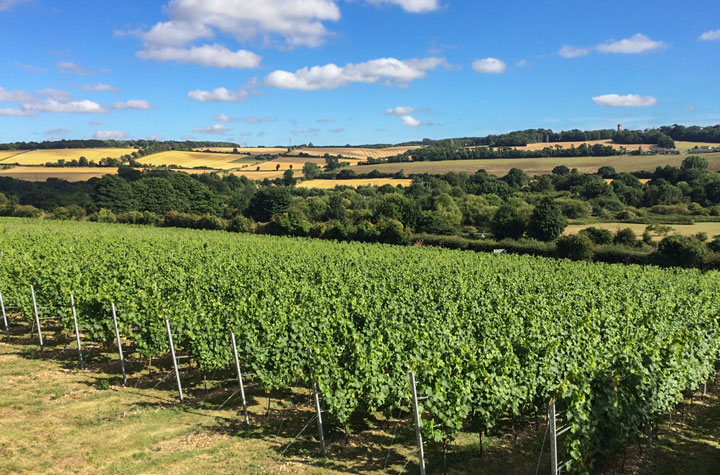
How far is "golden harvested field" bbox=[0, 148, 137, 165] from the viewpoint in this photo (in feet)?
351

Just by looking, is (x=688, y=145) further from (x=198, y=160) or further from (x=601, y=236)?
(x=198, y=160)

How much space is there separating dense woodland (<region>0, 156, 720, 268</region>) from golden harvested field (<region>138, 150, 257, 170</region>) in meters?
17.6

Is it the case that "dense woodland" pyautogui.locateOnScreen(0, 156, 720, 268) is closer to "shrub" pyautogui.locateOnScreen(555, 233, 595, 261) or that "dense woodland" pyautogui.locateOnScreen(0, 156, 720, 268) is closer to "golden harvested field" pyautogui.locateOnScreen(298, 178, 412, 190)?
A: "shrub" pyautogui.locateOnScreen(555, 233, 595, 261)

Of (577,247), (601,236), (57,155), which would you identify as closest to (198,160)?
(57,155)

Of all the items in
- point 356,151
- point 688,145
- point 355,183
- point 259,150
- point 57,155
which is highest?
point 57,155

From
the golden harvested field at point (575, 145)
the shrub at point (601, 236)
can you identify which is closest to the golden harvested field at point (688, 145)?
the golden harvested field at point (575, 145)

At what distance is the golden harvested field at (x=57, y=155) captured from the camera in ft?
351

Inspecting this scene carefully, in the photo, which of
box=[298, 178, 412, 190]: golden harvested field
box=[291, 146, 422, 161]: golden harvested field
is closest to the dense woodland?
box=[298, 178, 412, 190]: golden harvested field

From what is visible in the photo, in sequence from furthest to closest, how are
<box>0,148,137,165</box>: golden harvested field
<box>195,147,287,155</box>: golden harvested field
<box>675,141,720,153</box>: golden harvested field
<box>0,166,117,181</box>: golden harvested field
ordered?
<box>195,147,287,155</box>: golden harvested field, <box>0,148,137,165</box>: golden harvested field, <box>675,141,720,153</box>: golden harvested field, <box>0,166,117,181</box>: golden harvested field

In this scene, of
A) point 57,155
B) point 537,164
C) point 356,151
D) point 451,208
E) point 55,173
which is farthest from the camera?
point 356,151

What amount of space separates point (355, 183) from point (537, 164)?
39298mm

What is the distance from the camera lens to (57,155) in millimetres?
110750

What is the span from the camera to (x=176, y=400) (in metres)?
10.7

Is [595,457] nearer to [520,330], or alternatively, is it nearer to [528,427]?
[528,427]
